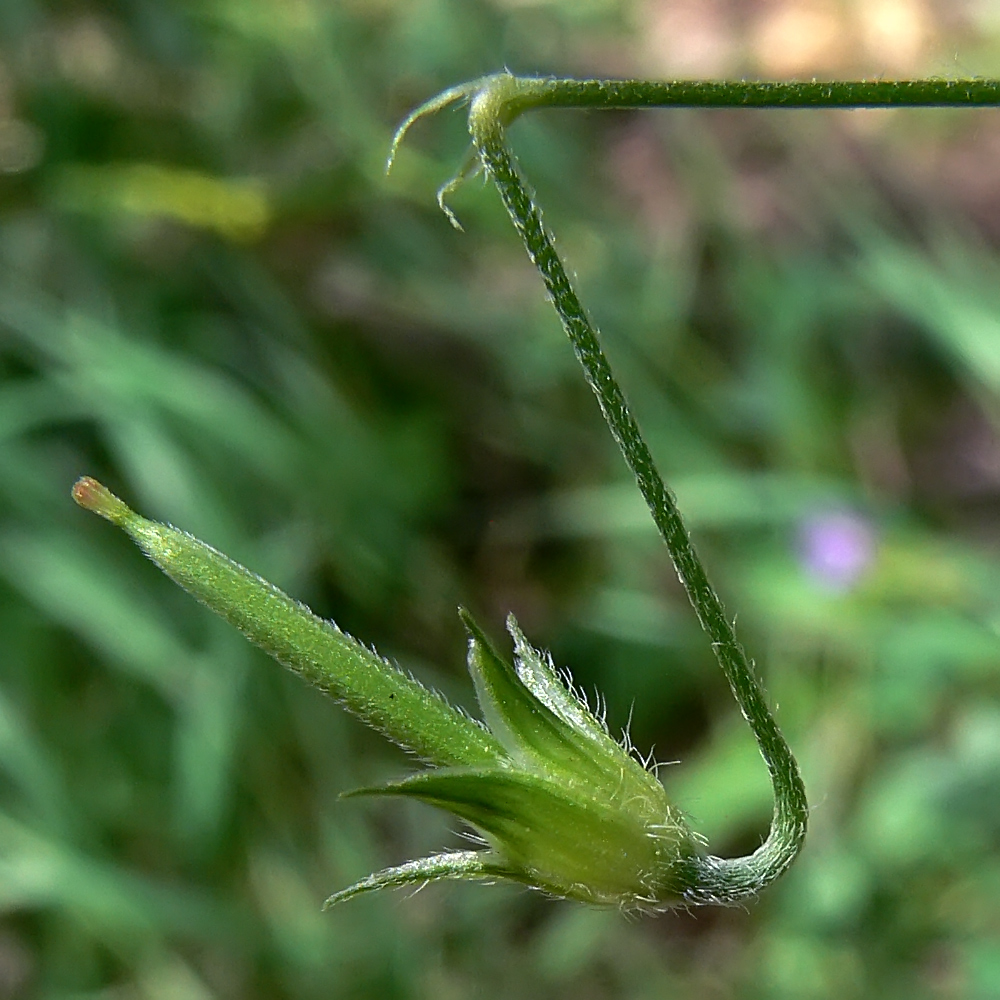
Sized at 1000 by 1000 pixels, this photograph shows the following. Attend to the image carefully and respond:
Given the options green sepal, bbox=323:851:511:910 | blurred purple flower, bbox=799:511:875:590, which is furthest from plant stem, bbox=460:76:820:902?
blurred purple flower, bbox=799:511:875:590

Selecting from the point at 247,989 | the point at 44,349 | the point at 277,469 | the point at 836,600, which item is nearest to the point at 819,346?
the point at 836,600

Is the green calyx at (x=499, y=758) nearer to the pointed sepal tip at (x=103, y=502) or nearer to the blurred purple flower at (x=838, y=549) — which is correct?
the pointed sepal tip at (x=103, y=502)

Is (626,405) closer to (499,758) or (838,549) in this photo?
(499,758)

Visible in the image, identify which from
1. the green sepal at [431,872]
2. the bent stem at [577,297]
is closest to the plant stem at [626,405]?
the bent stem at [577,297]

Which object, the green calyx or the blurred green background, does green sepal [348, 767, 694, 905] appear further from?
the blurred green background

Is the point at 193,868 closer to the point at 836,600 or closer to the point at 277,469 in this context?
the point at 277,469
